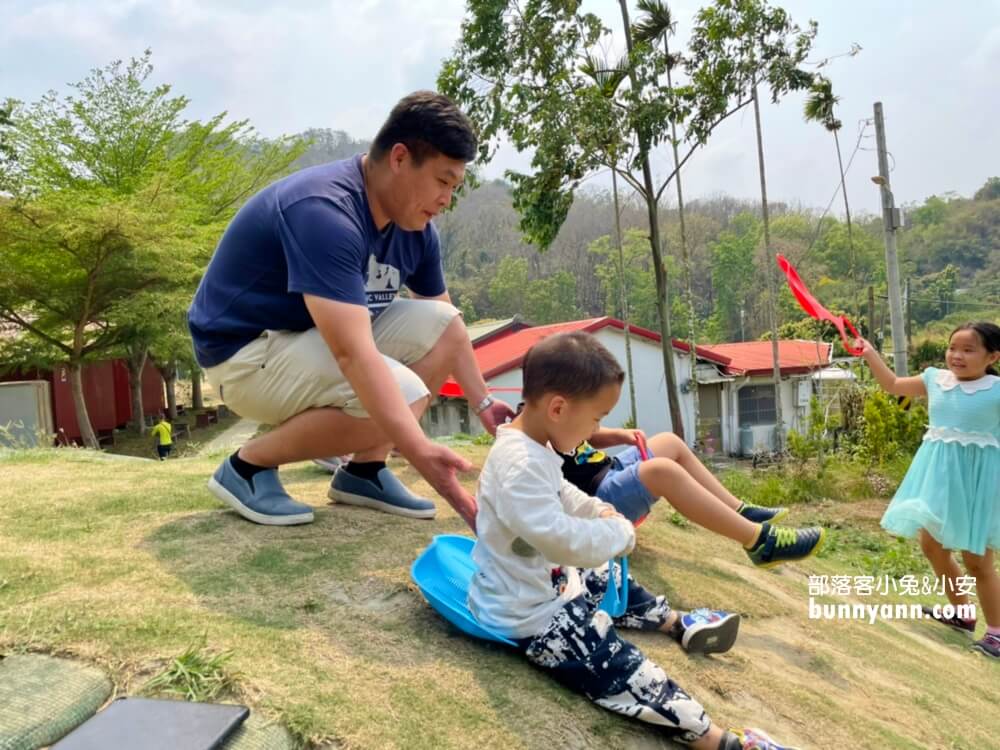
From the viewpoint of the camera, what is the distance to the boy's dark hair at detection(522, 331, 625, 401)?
1.81m

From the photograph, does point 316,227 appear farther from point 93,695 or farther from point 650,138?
point 650,138

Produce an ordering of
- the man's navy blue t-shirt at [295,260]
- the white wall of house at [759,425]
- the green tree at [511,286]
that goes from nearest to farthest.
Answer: the man's navy blue t-shirt at [295,260], the white wall of house at [759,425], the green tree at [511,286]

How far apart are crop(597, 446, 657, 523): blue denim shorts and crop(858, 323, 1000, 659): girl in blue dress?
6.45 feet

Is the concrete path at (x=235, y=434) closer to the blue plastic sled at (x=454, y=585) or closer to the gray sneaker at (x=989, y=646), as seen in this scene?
the gray sneaker at (x=989, y=646)

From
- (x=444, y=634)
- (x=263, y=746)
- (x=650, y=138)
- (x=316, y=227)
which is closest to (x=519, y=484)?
(x=444, y=634)

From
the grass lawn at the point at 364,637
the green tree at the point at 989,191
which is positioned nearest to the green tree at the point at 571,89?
the grass lawn at the point at 364,637

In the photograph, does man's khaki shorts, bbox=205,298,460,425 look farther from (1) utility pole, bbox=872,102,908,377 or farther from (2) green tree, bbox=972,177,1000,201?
(2) green tree, bbox=972,177,1000,201

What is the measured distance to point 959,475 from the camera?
368cm

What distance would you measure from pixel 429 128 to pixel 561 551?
121 centimetres

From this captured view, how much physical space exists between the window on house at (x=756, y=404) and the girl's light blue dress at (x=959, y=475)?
18.5 m

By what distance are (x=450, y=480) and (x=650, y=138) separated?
8.73 meters

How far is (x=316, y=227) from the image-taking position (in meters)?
2.05

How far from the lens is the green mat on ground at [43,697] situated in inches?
54.8

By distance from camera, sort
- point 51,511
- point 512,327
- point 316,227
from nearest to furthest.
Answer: point 316,227 → point 51,511 → point 512,327
